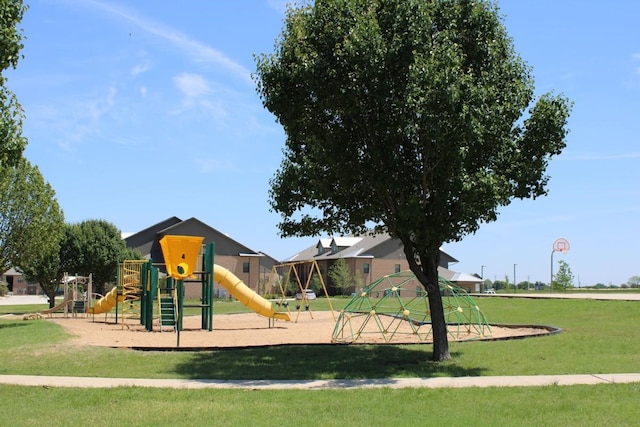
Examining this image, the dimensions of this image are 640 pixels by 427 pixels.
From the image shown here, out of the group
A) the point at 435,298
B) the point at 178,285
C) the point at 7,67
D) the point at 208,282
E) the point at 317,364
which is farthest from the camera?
the point at 208,282

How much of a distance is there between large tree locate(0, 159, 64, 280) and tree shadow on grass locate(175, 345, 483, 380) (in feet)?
50.7

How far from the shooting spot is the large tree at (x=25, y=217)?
28703 millimetres

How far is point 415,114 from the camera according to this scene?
1401 centimetres

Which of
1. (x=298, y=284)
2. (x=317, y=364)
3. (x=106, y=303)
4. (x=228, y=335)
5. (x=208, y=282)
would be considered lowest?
(x=228, y=335)

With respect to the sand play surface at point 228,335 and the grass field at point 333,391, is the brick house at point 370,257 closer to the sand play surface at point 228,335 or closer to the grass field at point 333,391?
the sand play surface at point 228,335

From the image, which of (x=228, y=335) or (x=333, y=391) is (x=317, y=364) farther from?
(x=228, y=335)

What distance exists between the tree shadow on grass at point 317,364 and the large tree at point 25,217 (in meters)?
15.4

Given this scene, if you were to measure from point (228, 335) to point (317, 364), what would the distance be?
981 cm

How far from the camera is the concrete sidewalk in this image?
471 inches

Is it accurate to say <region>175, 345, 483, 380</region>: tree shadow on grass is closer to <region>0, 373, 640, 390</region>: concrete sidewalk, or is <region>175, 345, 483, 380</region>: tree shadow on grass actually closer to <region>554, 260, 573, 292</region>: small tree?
<region>0, 373, 640, 390</region>: concrete sidewalk

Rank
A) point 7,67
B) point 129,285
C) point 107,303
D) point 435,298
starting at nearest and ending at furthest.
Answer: point 7,67, point 435,298, point 129,285, point 107,303

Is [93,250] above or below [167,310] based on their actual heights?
above

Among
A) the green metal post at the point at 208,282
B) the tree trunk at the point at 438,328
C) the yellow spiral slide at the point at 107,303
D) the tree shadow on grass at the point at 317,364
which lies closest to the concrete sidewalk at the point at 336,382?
the tree shadow on grass at the point at 317,364

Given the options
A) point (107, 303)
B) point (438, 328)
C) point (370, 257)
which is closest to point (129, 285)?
point (107, 303)
